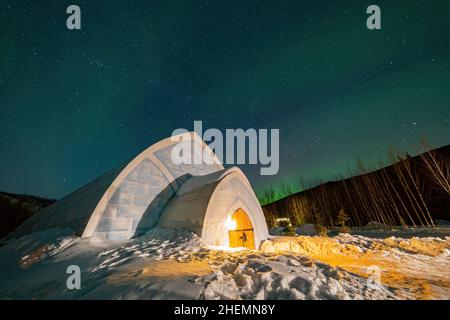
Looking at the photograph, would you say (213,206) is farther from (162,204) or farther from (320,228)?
(320,228)

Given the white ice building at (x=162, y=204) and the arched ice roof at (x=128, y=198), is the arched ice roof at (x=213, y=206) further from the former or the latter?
the arched ice roof at (x=128, y=198)

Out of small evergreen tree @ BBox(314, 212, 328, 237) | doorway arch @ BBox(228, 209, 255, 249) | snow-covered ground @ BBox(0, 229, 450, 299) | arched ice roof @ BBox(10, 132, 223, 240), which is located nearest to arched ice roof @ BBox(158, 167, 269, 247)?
doorway arch @ BBox(228, 209, 255, 249)

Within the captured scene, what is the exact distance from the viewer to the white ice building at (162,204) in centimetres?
866

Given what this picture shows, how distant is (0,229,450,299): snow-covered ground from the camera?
143 inches

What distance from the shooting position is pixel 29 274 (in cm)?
571

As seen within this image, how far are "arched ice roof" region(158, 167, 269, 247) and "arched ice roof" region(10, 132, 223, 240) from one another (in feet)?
2.72

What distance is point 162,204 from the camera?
35.7ft

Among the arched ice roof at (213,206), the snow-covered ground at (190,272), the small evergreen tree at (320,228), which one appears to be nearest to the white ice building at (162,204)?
→ the arched ice roof at (213,206)

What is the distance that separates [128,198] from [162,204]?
1758mm

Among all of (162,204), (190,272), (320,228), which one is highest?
(162,204)

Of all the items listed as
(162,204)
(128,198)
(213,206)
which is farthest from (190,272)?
(162,204)
